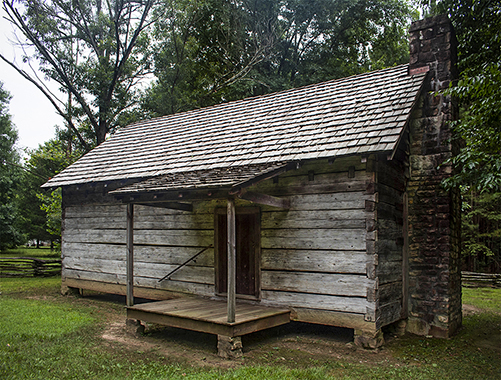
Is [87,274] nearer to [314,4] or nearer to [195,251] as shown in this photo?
[195,251]

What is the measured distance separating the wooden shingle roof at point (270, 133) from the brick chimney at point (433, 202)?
543mm

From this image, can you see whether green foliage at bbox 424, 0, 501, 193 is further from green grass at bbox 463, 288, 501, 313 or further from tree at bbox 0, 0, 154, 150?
tree at bbox 0, 0, 154, 150

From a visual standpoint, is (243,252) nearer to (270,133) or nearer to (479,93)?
(270,133)

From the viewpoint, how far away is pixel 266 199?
760cm

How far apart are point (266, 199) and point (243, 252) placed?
1.93m

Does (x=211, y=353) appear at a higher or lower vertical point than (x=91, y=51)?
lower

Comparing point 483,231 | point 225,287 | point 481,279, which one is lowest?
point 481,279

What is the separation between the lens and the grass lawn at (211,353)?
5926 millimetres

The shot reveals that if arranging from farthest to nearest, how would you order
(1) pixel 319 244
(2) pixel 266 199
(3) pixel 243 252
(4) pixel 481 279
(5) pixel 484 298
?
1. (4) pixel 481 279
2. (5) pixel 484 298
3. (3) pixel 243 252
4. (1) pixel 319 244
5. (2) pixel 266 199

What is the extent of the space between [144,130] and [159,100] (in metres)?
7.68

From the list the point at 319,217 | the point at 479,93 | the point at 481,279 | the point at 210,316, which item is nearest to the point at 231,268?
the point at 210,316

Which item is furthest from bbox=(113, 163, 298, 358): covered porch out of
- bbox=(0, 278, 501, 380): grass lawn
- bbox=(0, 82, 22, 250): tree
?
bbox=(0, 82, 22, 250): tree

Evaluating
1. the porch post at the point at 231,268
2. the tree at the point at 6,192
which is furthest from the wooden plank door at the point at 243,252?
the tree at the point at 6,192

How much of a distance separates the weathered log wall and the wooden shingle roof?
502 mm
